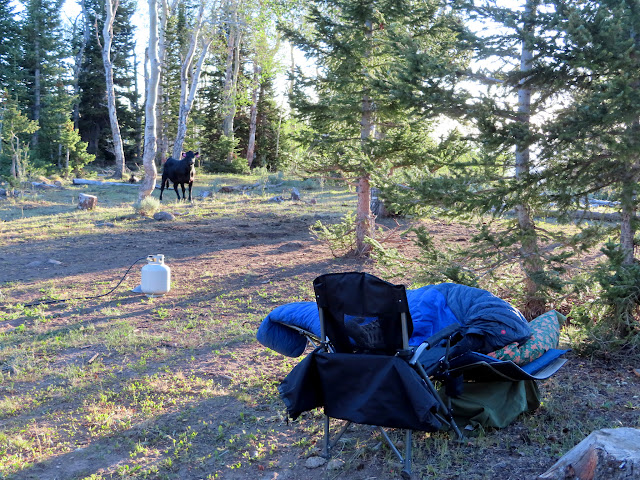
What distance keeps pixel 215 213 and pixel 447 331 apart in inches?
505

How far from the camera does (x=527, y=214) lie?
237 inches

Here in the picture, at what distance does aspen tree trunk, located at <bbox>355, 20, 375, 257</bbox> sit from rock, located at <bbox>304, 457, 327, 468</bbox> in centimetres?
594

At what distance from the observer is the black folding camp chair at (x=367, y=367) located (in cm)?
322

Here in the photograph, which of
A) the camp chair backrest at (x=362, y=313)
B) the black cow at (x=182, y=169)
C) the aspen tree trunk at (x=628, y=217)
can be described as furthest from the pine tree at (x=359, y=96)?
the black cow at (x=182, y=169)

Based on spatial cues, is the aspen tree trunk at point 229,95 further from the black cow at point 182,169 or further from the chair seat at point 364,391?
the chair seat at point 364,391

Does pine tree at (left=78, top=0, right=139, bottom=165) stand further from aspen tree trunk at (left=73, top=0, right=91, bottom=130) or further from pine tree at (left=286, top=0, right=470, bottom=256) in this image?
pine tree at (left=286, top=0, right=470, bottom=256)

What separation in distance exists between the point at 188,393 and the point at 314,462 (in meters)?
1.65

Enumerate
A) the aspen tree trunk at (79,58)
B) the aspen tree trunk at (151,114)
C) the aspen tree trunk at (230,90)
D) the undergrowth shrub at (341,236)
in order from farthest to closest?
1. the aspen tree trunk at (79,58)
2. the aspen tree trunk at (230,90)
3. the aspen tree trunk at (151,114)
4. the undergrowth shrub at (341,236)

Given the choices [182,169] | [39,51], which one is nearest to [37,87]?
[39,51]

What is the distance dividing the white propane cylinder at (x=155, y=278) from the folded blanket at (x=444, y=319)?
12.8 ft

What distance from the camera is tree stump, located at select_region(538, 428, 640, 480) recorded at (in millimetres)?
2607

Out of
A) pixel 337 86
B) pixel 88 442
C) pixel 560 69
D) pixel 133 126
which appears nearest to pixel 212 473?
pixel 88 442

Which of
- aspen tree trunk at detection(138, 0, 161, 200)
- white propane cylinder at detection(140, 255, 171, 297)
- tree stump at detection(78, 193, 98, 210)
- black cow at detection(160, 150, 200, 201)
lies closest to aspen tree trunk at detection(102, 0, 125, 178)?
aspen tree trunk at detection(138, 0, 161, 200)

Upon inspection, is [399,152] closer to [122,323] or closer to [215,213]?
[122,323]
